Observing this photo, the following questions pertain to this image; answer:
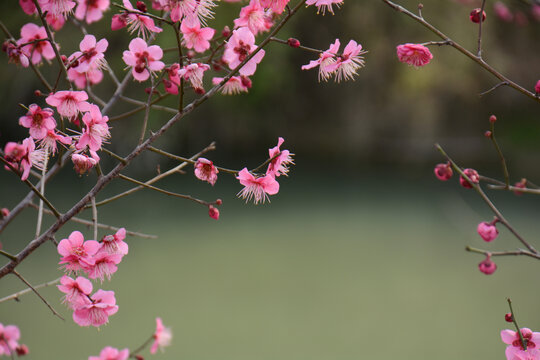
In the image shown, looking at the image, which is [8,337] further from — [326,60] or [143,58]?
[326,60]

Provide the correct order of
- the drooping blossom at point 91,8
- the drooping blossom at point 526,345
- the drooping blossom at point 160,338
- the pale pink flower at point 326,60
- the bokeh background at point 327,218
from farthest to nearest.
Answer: the bokeh background at point 327,218 < the drooping blossom at point 160,338 < the drooping blossom at point 91,8 < the pale pink flower at point 326,60 < the drooping blossom at point 526,345

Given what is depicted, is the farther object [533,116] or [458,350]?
[533,116]

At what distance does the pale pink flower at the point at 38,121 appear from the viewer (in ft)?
2.09

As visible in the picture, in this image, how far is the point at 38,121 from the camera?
2.12 ft

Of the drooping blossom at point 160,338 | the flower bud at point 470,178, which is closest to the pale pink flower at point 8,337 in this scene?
the drooping blossom at point 160,338

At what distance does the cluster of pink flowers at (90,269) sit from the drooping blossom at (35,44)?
28cm

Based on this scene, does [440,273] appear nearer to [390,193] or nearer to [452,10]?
[390,193]

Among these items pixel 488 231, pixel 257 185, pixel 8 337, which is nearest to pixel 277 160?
pixel 257 185

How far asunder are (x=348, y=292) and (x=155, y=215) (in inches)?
63.7

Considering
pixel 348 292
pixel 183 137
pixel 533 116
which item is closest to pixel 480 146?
pixel 533 116

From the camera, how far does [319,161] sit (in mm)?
6285

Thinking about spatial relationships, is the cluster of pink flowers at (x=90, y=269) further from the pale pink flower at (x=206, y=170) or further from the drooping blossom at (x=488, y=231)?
the drooping blossom at (x=488, y=231)

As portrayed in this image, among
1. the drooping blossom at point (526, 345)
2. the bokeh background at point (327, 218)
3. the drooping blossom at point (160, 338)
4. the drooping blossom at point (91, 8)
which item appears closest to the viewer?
the drooping blossom at point (526, 345)

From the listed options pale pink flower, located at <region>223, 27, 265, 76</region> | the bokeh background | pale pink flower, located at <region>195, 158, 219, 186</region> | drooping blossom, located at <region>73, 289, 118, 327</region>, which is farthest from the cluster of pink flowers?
the bokeh background
